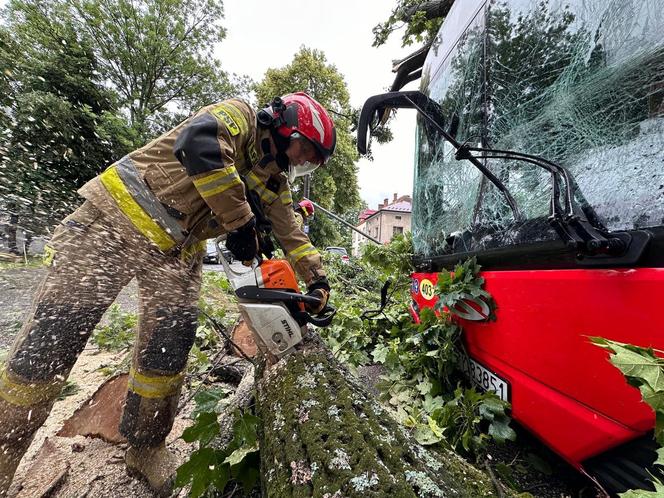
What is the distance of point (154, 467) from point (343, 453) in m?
1.36

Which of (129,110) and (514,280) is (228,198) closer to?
(514,280)

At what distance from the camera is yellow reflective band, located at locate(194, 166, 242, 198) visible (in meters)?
1.51

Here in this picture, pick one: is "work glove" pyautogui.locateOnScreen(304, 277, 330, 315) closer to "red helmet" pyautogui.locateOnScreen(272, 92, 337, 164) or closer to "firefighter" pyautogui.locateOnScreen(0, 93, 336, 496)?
"firefighter" pyautogui.locateOnScreen(0, 93, 336, 496)

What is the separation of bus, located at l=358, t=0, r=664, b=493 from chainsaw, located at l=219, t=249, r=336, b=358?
85 cm

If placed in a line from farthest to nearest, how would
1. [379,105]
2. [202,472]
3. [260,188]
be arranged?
[260,188], [379,105], [202,472]

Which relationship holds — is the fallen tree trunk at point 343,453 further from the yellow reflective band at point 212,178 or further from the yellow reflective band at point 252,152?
the yellow reflective band at point 252,152

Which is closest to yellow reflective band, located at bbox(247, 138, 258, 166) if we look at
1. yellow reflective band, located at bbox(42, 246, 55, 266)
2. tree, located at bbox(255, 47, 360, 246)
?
yellow reflective band, located at bbox(42, 246, 55, 266)

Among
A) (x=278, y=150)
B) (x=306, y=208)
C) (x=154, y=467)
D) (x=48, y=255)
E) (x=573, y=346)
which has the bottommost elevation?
(x=154, y=467)

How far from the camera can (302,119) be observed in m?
1.96

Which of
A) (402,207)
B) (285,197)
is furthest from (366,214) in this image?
(285,197)

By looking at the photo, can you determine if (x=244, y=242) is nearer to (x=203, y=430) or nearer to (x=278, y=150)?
(x=278, y=150)

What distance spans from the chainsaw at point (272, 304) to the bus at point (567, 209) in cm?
85

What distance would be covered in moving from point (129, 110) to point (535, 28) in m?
17.3

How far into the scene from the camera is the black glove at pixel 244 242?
65.9 inches
